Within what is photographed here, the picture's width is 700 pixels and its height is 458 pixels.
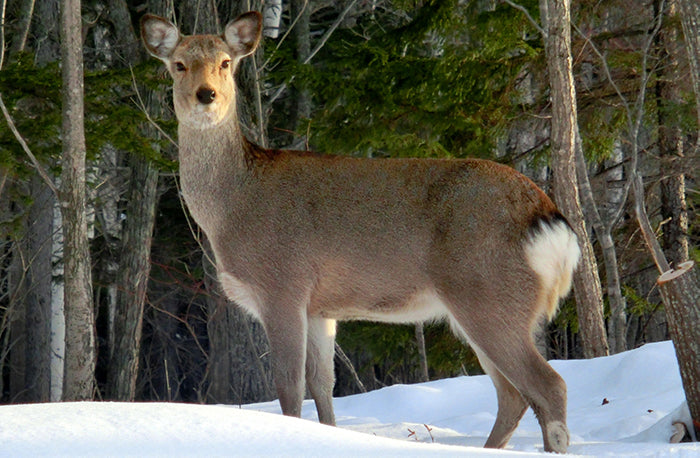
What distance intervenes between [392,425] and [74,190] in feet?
10.6

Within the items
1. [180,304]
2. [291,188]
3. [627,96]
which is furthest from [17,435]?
[180,304]

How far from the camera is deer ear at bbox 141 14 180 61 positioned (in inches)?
273

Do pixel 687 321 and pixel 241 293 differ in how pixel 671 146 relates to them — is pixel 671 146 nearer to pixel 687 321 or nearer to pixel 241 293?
pixel 687 321

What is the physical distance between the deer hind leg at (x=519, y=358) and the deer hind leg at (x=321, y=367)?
3.89 ft

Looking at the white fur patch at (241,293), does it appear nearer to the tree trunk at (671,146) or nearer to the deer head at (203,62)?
the deer head at (203,62)

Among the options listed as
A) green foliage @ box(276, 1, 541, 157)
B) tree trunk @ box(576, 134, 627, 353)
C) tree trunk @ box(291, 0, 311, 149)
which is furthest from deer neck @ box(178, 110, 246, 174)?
tree trunk @ box(291, 0, 311, 149)

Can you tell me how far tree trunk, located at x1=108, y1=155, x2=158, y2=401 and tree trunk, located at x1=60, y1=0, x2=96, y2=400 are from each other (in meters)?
4.62

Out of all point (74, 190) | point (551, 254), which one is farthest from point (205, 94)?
point (551, 254)

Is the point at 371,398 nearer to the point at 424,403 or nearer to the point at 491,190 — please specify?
the point at 424,403

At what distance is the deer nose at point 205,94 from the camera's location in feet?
21.1

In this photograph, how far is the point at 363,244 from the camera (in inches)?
253

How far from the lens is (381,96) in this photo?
36.0ft

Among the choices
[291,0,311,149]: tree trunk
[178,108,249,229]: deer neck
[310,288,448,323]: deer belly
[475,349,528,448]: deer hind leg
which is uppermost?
[291,0,311,149]: tree trunk

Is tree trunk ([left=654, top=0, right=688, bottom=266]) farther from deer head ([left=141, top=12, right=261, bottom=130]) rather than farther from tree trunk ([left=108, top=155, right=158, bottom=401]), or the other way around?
tree trunk ([left=108, top=155, right=158, bottom=401])
